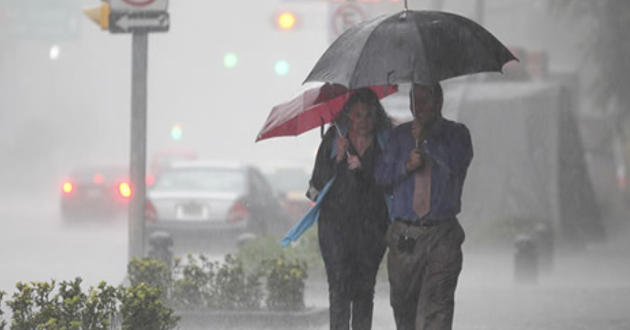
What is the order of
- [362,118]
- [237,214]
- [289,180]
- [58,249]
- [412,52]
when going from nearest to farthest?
1. [412,52]
2. [362,118]
3. [237,214]
4. [58,249]
5. [289,180]

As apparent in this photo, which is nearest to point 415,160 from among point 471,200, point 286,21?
point 471,200

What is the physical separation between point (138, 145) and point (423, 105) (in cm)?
546

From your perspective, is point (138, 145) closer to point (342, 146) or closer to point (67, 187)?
point (342, 146)

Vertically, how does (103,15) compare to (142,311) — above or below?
above

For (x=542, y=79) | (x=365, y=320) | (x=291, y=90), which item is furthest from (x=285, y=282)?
(x=291, y=90)

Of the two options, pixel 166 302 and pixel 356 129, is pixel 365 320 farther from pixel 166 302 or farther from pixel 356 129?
pixel 166 302

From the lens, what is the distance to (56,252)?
20.8m

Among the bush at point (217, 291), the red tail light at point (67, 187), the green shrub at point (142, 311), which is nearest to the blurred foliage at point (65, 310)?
the green shrub at point (142, 311)

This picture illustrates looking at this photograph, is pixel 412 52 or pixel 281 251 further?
pixel 281 251

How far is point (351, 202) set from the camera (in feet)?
26.6

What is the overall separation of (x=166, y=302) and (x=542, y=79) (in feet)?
59.6

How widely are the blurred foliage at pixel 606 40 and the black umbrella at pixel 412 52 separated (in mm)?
21311

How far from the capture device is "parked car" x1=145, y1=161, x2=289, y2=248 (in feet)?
60.7

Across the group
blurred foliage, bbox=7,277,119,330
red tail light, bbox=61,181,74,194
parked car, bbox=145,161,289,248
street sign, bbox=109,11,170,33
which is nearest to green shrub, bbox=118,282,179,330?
blurred foliage, bbox=7,277,119,330
